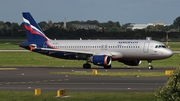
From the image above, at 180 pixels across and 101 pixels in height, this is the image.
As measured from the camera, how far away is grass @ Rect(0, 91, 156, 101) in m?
30.7

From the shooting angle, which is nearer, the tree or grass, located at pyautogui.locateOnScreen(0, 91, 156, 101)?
the tree

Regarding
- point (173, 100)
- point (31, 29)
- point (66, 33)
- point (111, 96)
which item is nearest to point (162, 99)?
point (173, 100)

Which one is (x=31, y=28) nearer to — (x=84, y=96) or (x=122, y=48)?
(x=122, y=48)

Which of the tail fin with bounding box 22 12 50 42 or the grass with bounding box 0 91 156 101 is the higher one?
the tail fin with bounding box 22 12 50 42

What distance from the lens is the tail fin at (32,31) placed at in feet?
237

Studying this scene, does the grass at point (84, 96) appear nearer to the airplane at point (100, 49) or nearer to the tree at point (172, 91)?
the tree at point (172, 91)

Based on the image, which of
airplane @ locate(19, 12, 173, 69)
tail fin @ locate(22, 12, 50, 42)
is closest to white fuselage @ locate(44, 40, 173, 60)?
airplane @ locate(19, 12, 173, 69)

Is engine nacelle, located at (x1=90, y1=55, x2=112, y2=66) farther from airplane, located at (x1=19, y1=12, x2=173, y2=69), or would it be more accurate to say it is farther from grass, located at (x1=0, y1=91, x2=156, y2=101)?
grass, located at (x1=0, y1=91, x2=156, y2=101)

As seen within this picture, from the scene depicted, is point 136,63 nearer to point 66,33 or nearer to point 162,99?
point 162,99

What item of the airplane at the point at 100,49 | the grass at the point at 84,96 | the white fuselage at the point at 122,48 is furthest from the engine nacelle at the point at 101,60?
the grass at the point at 84,96

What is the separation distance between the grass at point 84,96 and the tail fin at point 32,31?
37.7 m

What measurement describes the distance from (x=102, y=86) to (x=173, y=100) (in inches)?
711

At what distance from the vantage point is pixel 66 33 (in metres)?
159

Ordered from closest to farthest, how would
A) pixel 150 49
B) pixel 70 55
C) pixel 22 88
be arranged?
pixel 22 88
pixel 150 49
pixel 70 55
